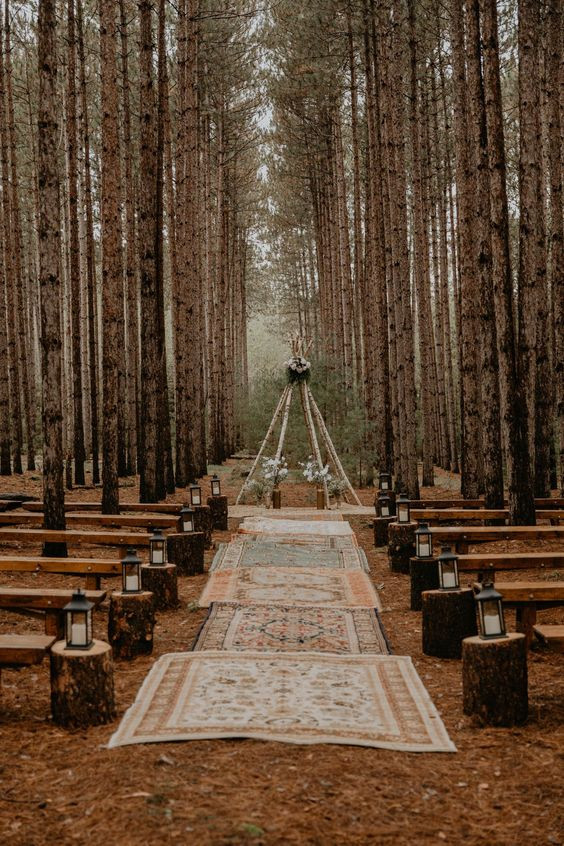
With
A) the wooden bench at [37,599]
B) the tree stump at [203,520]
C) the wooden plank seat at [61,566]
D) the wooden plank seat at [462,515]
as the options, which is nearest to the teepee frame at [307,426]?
the tree stump at [203,520]

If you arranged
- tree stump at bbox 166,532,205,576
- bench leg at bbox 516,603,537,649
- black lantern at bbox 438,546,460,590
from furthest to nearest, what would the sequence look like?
tree stump at bbox 166,532,205,576
bench leg at bbox 516,603,537,649
black lantern at bbox 438,546,460,590

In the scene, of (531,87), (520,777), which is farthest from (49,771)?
(531,87)

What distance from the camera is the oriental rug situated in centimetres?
1102

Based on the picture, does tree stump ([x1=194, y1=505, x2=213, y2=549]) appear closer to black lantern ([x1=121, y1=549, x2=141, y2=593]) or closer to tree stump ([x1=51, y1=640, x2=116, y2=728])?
black lantern ([x1=121, y1=549, x2=141, y2=593])

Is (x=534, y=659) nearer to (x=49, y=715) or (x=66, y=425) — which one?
(x=49, y=715)

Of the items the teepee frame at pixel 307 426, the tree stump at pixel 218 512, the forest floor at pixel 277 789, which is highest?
the teepee frame at pixel 307 426

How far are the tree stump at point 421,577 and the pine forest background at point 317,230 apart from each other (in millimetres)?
2283

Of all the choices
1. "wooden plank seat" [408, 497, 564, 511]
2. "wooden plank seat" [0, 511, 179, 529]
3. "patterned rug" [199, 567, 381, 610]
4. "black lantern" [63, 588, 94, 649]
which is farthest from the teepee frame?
"black lantern" [63, 588, 94, 649]

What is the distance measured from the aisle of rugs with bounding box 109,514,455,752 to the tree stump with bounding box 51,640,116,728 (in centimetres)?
16

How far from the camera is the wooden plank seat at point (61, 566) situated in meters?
6.29

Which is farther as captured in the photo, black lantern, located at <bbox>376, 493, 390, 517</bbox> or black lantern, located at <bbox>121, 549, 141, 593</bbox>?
black lantern, located at <bbox>376, 493, 390, 517</bbox>

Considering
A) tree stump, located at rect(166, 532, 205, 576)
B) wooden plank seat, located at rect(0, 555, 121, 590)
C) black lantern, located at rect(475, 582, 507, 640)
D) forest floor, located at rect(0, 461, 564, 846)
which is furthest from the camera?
tree stump, located at rect(166, 532, 205, 576)

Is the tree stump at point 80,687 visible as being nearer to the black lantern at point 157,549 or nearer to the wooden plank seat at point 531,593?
the wooden plank seat at point 531,593

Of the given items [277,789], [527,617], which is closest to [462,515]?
[527,617]
